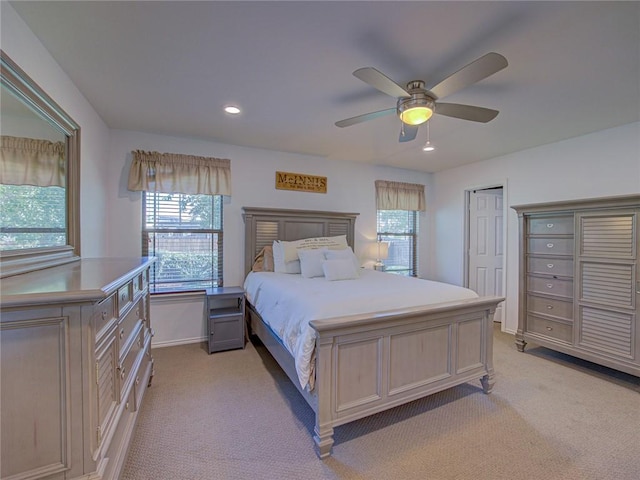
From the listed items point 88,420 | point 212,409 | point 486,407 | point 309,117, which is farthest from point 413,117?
point 212,409

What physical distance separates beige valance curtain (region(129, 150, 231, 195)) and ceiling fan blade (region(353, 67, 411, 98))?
2.32 m

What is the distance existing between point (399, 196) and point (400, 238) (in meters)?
0.73

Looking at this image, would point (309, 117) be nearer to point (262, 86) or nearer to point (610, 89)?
point (262, 86)

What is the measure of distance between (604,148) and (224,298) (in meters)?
4.47

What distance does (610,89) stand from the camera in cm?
224

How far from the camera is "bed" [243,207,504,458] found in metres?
1.72

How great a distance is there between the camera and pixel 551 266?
10.1ft

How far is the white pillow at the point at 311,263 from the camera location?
3194 millimetres

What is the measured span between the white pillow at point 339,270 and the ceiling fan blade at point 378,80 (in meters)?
1.72

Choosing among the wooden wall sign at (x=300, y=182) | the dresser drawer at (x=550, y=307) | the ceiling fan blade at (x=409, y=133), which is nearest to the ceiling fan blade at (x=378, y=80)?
the ceiling fan blade at (x=409, y=133)

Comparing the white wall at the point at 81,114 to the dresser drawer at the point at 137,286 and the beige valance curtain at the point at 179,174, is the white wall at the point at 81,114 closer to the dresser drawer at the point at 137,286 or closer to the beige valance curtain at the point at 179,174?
the beige valance curtain at the point at 179,174

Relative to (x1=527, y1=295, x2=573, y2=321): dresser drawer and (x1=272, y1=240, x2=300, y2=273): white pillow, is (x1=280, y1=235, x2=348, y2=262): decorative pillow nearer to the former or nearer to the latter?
(x1=272, y1=240, x2=300, y2=273): white pillow

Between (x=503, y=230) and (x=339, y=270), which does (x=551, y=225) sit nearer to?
(x=503, y=230)

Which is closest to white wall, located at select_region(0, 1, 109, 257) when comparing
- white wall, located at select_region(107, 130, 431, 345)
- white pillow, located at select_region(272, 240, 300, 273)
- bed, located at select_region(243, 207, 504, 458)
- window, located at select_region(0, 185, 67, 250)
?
white wall, located at select_region(107, 130, 431, 345)
